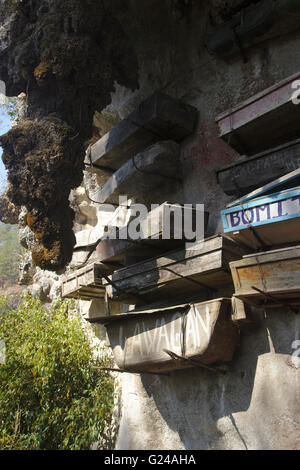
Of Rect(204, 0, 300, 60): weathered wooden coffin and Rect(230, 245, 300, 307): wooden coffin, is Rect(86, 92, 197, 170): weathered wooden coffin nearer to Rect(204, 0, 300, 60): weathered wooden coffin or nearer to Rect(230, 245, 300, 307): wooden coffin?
Rect(204, 0, 300, 60): weathered wooden coffin

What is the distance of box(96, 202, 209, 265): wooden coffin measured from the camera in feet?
15.1

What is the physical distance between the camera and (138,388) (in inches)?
221

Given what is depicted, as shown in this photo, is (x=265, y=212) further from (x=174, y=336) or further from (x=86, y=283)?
(x=86, y=283)

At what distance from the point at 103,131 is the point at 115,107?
42.0 inches

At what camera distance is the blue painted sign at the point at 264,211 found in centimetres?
351

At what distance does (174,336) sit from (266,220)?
1617 mm

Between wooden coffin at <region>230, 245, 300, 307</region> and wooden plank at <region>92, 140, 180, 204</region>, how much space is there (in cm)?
231

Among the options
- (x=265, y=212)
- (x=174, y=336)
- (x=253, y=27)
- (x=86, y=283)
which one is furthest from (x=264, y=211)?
(x=86, y=283)

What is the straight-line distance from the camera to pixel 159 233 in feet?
15.3

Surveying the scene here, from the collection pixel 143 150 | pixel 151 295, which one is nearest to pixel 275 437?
pixel 151 295

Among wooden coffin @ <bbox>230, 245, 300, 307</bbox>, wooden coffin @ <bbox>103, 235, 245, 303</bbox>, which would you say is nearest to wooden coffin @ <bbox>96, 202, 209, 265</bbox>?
wooden coffin @ <bbox>103, 235, 245, 303</bbox>

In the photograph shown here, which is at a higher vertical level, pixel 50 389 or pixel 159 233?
pixel 159 233

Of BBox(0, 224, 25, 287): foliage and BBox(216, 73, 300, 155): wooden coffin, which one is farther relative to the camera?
BBox(0, 224, 25, 287): foliage
